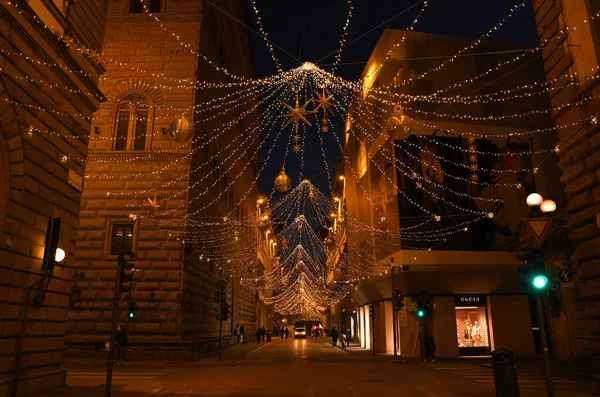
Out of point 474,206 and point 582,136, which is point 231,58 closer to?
point 474,206

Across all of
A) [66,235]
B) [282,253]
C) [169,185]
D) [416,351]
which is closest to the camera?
[66,235]

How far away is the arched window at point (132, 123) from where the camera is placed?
70.7ft

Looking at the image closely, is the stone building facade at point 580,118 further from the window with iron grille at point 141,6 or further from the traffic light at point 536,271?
the window with iron grille at point 141,6

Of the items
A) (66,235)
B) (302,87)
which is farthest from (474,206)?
(66,235)

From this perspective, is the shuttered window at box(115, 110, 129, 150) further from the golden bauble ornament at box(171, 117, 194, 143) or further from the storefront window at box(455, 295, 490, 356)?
the storefront window at box(455, 295, 490, 356)

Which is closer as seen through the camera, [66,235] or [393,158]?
[66,235]

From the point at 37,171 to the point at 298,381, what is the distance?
355 inches

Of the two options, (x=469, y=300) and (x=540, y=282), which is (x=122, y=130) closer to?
(x=540, y=282)

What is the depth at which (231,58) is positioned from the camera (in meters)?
32.1

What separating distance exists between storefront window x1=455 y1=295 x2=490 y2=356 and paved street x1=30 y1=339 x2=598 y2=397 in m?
6.17

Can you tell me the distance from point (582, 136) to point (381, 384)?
8424mm

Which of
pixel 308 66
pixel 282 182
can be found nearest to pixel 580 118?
pixel 308 66

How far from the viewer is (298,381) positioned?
14.0m

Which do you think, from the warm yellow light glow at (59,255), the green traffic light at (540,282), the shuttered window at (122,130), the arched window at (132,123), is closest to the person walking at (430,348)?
the green traffic light at (540,282)
